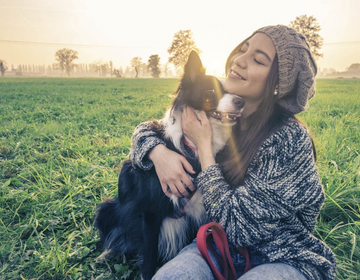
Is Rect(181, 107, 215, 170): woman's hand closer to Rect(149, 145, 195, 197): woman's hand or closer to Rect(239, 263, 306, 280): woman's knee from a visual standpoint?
Rect(149, 145, 195, 197): woman's hand

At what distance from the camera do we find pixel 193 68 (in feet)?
7.20

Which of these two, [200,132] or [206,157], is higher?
[200,132]

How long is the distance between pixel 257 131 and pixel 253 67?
48 cm

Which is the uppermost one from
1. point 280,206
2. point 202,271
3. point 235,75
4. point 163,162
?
point 235,75

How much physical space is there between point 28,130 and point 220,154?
4864 millimetres

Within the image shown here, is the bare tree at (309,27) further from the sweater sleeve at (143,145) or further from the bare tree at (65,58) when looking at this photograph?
the bare tree at (65,58)

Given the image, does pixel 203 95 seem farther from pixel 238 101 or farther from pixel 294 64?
pixel 294 64

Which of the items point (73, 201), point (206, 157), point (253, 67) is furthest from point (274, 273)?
point (73, 201)

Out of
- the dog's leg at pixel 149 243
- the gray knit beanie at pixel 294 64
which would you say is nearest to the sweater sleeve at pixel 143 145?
the dog's leg at pixel 149 243

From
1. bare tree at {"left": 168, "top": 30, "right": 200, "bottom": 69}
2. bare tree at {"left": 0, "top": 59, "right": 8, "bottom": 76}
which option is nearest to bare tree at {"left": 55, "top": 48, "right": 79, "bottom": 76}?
bare tree at {"left": 0, "top": 59, "right": 8, "bottom": 76}

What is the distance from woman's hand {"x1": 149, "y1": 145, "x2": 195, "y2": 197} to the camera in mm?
1814

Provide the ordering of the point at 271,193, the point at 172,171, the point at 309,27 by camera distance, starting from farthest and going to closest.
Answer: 1. the point at 309,27
2. the point at 172,171
3. the point at 271,193

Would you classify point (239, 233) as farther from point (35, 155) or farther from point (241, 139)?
point (35, 155)

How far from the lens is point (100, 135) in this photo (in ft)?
17.2
